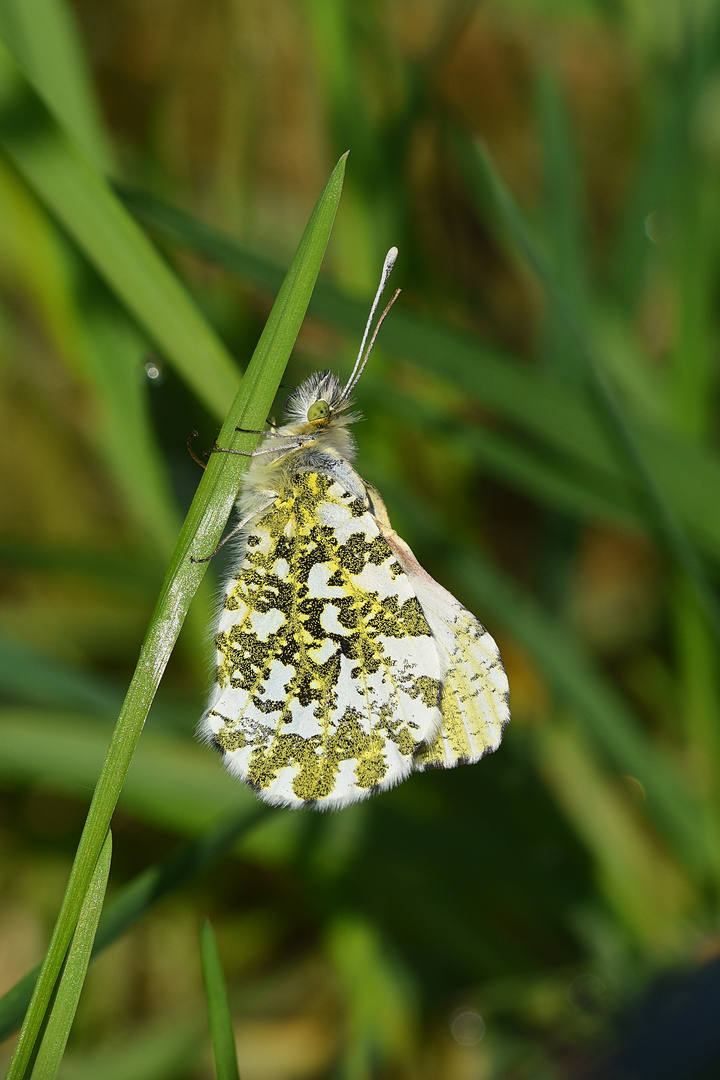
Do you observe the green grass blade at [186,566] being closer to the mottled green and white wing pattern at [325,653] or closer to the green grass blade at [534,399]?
the mottled green and white wing pattern at [325,653]

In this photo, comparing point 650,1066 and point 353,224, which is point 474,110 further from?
point 650,1066

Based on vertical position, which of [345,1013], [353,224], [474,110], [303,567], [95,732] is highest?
[474,110]

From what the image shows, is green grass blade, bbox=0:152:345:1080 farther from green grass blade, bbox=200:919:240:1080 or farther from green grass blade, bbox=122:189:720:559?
green grass blade, bbox=122:189:720:559

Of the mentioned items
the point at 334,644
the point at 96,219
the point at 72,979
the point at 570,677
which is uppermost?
the point at 96,219

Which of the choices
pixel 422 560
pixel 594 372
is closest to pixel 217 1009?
pixel 594 372

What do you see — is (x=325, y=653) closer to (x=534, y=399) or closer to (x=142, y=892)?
(x=142, y=892)

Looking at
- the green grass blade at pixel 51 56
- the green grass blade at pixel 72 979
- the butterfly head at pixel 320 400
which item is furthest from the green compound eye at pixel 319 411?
the green grass blade at pixel 72 979

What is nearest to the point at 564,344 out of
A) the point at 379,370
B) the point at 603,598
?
the point at 379,370
